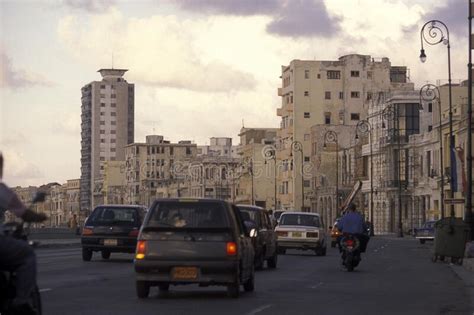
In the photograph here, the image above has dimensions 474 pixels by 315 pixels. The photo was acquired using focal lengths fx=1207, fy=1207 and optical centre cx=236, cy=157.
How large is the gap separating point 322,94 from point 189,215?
454 ft

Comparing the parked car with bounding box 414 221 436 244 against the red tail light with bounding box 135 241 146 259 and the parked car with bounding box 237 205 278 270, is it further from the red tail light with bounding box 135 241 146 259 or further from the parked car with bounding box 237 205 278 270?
the red tail light with bounding box 135 241 146 259

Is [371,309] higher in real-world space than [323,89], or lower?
lower

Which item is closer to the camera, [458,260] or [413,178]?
[458,260]

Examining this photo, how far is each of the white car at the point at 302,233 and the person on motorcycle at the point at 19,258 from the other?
35.1 meters

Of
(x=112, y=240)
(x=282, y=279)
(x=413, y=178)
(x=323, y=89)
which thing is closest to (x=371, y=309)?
(x=282, y=279)

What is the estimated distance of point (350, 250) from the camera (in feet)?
105

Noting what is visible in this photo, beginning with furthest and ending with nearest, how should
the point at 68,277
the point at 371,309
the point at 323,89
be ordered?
1. the point at 323,89
2. the point at 68,277
3. the point at 371,309

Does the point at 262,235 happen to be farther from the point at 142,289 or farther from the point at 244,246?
the point at 142,289

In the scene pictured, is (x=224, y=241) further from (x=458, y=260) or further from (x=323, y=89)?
(x=323, y=89)

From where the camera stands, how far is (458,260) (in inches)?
1574

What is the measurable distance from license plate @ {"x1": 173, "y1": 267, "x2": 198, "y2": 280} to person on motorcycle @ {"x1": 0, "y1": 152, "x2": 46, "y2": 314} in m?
9.63

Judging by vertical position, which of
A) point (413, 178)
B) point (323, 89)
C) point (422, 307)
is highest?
point (323, 89)

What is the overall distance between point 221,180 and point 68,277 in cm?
17005

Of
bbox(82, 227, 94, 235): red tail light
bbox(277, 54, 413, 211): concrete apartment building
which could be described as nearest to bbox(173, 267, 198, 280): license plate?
bbox(82, 227, 94, 235): red tail light
